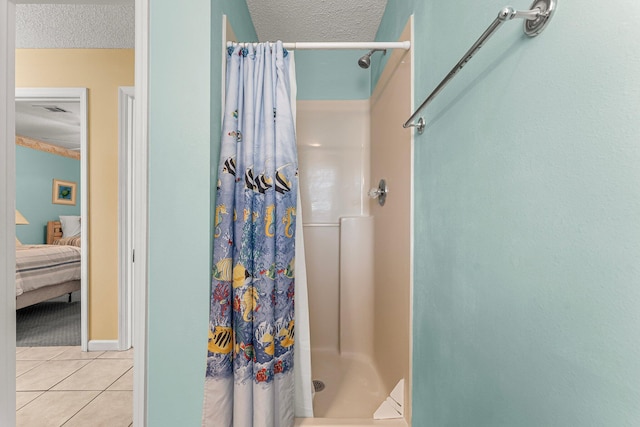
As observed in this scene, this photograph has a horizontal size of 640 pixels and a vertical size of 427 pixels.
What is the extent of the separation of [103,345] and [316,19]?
2.89 m

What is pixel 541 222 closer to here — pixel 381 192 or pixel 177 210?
pixel 177 210

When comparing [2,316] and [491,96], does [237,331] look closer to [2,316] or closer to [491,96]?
[2,316]

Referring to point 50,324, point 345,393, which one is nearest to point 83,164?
point 50,324

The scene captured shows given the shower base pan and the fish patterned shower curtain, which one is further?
the shower base pan

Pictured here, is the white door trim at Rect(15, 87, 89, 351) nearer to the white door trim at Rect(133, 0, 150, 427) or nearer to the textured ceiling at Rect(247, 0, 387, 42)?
the textured ceiling at Rect(247, 0, 387, 42)

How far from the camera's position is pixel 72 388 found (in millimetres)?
1932

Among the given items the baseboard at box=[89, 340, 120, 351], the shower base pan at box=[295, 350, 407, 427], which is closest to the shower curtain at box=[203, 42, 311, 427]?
the shower base pan at box=[295, 350, 407, 427]

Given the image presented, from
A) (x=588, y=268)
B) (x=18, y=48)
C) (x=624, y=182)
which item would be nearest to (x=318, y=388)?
(x=588, y=268)

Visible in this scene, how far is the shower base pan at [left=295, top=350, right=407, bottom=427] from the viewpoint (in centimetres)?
134

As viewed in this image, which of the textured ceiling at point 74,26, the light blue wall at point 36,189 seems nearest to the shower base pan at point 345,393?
the textured ceiling at point 74,26

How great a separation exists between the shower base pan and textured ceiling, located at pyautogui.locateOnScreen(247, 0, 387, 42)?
2158 millimetres

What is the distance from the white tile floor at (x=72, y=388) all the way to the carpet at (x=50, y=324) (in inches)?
6.8

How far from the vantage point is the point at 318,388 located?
1.73 m

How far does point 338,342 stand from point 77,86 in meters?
2.90
